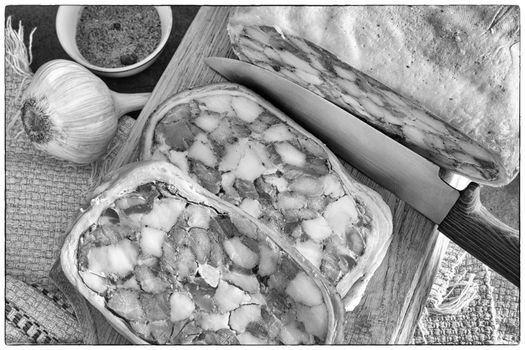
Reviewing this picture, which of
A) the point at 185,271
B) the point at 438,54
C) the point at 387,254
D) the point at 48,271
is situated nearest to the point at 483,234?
the point at 387,254

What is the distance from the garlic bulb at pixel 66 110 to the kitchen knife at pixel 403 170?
0.37m

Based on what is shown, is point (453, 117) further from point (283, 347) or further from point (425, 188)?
point (283, 347)

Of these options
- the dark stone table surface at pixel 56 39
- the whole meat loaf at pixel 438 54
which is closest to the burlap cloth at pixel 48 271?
the dark stone table surface at pixel 56 39

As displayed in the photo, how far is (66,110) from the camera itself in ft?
7.18

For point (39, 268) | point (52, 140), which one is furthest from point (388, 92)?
point (39, 268)

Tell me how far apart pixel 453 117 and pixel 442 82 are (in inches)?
3.4

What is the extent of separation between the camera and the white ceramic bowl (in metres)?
2.38

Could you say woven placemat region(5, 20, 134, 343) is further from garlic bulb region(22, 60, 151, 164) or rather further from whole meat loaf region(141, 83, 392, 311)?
whole meat loaf region(141, 83, 392, 311)

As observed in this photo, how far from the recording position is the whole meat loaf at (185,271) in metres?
1.93

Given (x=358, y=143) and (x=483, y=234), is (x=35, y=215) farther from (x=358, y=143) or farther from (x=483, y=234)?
(x=483, y=234)

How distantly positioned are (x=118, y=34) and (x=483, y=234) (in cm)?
128

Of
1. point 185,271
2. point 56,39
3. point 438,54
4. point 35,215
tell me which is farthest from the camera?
point 56,39

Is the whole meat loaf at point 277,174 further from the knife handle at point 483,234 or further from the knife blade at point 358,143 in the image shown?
the knife handle at point 483,234

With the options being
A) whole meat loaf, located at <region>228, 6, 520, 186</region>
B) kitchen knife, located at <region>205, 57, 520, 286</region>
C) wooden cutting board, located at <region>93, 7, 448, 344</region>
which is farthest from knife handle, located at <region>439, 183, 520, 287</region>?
whole meat loaf, located at <region>228, 6, 520, 186</region>
